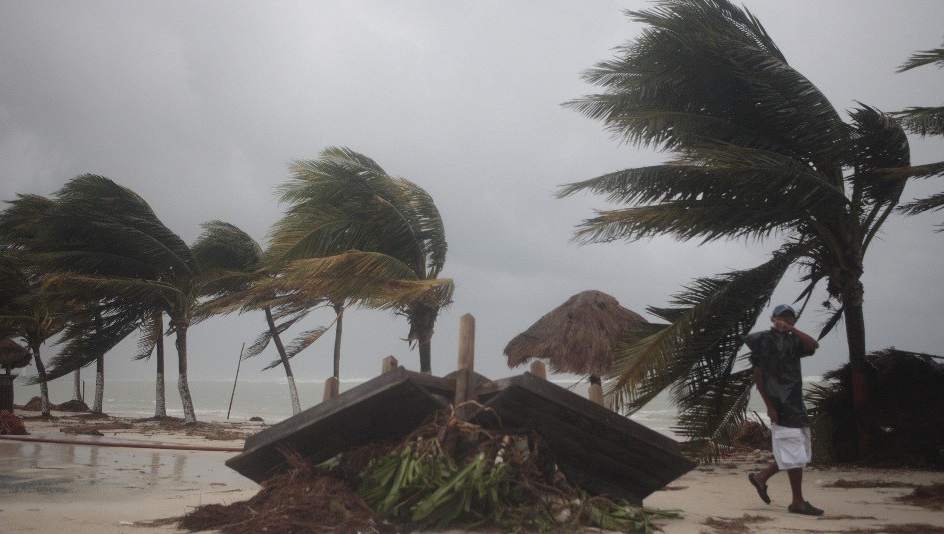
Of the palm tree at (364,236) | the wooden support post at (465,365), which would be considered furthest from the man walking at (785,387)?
the palm tree at (364,236)

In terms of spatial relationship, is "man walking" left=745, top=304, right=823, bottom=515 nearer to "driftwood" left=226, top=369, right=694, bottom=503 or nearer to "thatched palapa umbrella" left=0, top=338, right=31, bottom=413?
"driftwood" left=226, top=369, right=694, bottom=503

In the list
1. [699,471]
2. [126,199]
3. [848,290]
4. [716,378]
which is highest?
[126,199]

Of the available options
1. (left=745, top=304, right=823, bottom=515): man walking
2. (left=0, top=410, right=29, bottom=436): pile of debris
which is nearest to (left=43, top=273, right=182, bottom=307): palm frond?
(left=0, top=410, right=29, bottom=436): pile of debris

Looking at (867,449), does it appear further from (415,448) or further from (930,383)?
(415,448)

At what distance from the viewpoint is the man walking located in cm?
559

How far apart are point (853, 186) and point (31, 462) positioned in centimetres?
1126

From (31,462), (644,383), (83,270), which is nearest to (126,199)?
(83,270)

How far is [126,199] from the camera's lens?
1889 centimetres

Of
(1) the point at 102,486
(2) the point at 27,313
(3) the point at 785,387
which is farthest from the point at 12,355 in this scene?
(3) the point at 785,387

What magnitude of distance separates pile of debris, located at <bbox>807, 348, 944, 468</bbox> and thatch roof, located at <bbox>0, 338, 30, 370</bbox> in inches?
907

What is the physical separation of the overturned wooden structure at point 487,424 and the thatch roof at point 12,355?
2214 cm

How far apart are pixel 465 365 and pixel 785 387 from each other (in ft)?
8.71

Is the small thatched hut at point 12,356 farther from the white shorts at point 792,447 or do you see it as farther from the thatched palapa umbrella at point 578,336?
the white shorts at point 792,447

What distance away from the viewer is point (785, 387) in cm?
564
